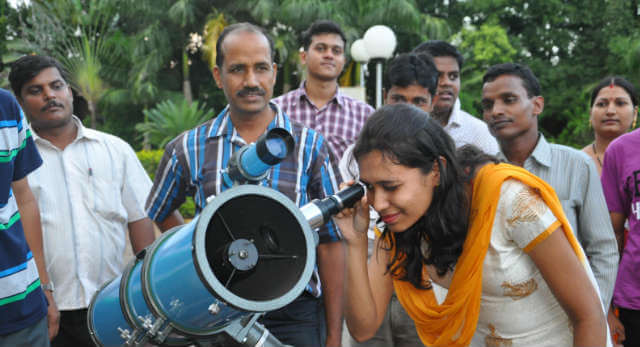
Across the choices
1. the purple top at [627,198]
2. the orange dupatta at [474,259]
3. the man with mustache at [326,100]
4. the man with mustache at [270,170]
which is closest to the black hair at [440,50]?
the man with mustache at [326,100]

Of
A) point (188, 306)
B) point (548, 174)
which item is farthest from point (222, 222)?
point (548, 174)

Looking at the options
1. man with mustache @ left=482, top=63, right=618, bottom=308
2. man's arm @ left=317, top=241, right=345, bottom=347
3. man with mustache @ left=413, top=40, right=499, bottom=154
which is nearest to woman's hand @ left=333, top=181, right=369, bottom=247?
man's arm @ left=317, top=241, right=345, bottom=347

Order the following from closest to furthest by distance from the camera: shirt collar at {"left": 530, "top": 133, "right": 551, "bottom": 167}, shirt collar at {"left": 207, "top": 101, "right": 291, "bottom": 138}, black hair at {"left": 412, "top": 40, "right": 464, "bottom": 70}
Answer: shirt collar at {"left": 207, "top": 101, "right": 291, "bottom": 138} → shirt collar at {"left": 530, "top": 133, "right": 551, "bottom": 167} → black hair at {"left": 412, "top": 40, "right": 464, "bottom": 70}

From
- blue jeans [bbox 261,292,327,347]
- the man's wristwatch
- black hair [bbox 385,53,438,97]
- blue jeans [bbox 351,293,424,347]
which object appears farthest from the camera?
black hair [bbox 385,53,438,97]

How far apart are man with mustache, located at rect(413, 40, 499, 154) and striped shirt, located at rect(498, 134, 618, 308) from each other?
1.55 feet

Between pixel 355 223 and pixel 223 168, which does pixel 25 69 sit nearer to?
pixel 223 168

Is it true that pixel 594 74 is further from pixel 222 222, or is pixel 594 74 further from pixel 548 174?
pixel 222 222

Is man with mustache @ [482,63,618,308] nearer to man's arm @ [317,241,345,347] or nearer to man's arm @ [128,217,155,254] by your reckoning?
man's arm @ [317,241,345,347]

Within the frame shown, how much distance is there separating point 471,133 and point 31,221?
8.26ft

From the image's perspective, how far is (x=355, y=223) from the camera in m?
2.14

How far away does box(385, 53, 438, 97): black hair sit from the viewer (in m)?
3.45

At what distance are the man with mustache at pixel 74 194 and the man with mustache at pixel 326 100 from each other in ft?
4.24

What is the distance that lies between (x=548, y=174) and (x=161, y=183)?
1.93 meters

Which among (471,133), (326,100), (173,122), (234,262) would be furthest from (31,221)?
(173,122)
